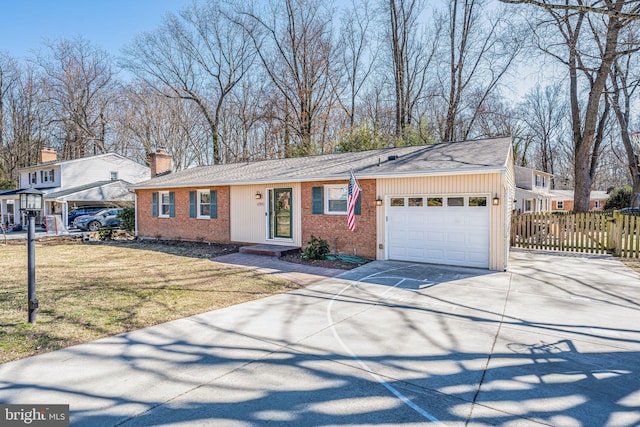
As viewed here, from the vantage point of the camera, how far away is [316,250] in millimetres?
10672

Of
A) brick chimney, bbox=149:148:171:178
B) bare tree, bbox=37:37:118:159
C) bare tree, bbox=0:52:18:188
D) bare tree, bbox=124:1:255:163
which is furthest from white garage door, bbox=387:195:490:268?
bare tree, bbox=0:52:18:188

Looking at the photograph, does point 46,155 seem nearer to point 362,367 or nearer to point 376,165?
point 376,165

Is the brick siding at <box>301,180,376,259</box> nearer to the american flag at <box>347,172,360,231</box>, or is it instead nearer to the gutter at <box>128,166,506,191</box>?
the gutter at <box>128,166,506,191</box>

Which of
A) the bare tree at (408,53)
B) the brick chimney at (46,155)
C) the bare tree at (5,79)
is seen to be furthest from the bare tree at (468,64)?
the bare tree at (5,79)

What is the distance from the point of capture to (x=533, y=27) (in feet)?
36.9

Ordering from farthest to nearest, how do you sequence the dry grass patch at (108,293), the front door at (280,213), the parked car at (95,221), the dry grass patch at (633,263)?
the parked car at (95,221) < the front door at (280,213) < the dry grass patch at (633,263) < the dry grass patch at (108,293)

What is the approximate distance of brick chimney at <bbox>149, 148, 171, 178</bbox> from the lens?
18.5m

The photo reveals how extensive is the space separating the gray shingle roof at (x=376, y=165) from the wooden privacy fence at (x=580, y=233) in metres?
3.39

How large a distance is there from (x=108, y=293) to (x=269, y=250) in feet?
16.9

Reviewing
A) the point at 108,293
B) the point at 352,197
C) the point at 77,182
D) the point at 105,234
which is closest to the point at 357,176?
the point at 352,197

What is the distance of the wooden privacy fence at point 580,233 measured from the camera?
10.9 metres

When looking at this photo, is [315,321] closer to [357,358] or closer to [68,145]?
[357,358]

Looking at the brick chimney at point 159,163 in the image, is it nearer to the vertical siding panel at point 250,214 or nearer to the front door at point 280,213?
the vertical siding panel at point 250,214

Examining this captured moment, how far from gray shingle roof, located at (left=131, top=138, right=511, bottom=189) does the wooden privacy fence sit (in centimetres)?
339
